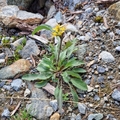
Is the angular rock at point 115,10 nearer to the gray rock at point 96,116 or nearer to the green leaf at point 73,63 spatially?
the green leaf at point 73,63

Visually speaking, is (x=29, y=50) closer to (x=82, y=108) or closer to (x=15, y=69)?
(x=15, y=69)

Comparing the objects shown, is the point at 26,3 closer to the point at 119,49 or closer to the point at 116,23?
the point at 116,23

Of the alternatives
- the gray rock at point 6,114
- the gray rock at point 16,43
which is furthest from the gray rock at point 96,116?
the gray rock at point 16,43

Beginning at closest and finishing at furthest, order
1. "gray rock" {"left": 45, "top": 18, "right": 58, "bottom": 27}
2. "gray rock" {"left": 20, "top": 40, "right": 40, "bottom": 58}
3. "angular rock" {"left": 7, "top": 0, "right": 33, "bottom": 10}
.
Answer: "gray rock" {"left": 20, "top": 40, "right": 40, "bottom": 58} < "gray rock" {"left": 45, "top": 18, "right": 58, "bottom": 27} < "angular rock" {"left": 7, "top": 0, "right": 33, "bottom": 10}

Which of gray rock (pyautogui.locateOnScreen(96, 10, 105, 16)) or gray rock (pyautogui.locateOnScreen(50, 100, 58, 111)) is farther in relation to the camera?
gray rock (pyautogui.locateOnScreen(96, 10, 105, 16))

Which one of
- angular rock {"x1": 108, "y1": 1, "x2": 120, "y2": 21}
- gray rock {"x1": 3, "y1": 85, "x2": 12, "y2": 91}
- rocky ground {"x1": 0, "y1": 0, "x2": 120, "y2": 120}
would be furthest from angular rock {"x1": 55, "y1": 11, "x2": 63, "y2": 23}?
gray rock {"x1": 3, "y1": 85, "x2": 12, "y2": 91}

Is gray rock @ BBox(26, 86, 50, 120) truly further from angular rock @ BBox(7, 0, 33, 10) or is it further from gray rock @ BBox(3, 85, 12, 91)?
angular rock @ BBox(7, 0, 33, 10)

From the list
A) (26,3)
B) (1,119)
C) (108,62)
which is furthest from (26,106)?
(26,3)

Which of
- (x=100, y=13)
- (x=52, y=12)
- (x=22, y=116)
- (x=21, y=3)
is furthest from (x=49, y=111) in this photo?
(x=21, y=3)
